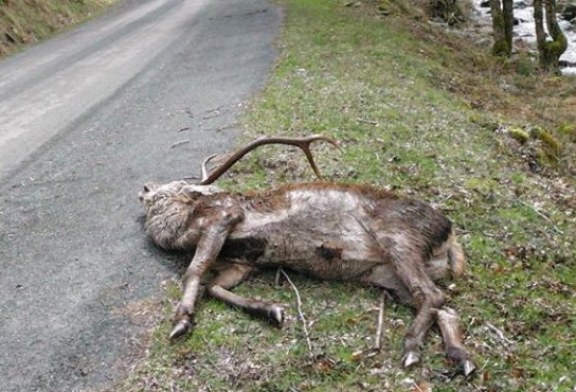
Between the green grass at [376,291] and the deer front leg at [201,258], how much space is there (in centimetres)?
12

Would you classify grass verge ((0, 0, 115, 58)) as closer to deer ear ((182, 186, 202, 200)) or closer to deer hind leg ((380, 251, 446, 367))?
deer ear ((182, 186, 202, 200))

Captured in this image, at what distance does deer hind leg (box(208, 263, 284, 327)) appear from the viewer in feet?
18.8

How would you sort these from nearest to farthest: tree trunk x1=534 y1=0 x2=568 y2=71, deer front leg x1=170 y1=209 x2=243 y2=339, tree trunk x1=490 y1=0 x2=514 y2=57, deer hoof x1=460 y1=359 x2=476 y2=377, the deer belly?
1. deer hoof x1=460 y1=359 x2=476 y2=377
2. deer front leg x1=170 y1=209 x2=243 y2=339
3. the deer belly
4. tree trunk x1=534 y1=0 x2=568 y2=71
5. tree trunk x1=490 y1=0 x2=514 y2=57

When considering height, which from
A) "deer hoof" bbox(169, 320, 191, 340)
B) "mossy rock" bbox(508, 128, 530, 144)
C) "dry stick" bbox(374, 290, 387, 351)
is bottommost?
"mossy rock" bbox(508, 128, 530, 144)

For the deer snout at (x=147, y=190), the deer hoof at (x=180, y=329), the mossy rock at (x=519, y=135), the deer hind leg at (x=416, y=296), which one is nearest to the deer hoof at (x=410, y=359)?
the deer hind leg at (x=416, y=296)

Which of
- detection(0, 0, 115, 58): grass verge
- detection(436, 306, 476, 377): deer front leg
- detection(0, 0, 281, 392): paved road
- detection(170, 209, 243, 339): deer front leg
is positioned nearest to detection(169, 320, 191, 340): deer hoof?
detection(170, 209, 243, 339): deer front leg

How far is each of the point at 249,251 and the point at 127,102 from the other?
25.8 feet

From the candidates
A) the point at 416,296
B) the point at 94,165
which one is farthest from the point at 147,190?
the point at 416,296

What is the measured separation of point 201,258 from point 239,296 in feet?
1.46

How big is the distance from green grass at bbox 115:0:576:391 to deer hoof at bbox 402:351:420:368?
0.17ft

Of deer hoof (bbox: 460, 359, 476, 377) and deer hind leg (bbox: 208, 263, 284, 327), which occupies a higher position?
deer hind leg (bbox: 208, 263, 284, 327)

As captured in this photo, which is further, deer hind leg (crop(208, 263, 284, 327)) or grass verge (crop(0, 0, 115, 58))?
grass verge (crop(0, 0, 115, 58))

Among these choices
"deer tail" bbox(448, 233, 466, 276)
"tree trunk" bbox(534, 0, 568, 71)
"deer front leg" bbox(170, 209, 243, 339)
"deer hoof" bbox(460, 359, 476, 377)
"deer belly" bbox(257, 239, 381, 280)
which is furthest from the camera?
"tree trunk" bbox(534, 0, 568, 71)

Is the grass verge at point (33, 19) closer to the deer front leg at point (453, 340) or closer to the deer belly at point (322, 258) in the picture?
the deer belly at point (322, 258)
